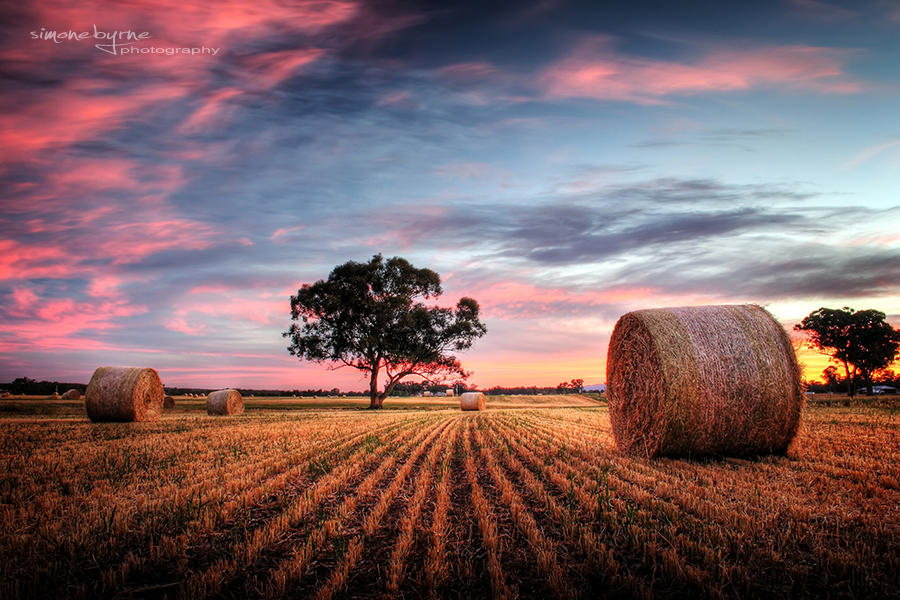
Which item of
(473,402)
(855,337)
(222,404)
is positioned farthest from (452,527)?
(855,337)

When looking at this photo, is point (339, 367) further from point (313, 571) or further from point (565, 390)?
point (565, 390)

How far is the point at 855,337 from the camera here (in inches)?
1852

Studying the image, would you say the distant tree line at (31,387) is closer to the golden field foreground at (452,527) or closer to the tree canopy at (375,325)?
the tree canopy at (375,325)

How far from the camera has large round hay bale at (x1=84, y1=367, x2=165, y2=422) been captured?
1599 centimetres

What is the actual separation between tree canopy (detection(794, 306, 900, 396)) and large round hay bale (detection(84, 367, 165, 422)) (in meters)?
60.7

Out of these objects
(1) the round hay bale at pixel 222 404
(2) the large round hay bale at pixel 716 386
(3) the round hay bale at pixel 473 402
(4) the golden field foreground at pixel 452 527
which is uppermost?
(2) the large round hay bale at pixel 716 386

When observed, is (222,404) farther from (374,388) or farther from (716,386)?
(716,386)

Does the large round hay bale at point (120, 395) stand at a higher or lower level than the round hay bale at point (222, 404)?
higher

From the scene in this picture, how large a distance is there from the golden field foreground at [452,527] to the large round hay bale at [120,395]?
961 centimetres

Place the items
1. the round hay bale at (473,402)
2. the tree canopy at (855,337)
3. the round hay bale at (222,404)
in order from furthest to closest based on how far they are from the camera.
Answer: the tree canopy at (855,337) < the round hay bale at (473,402) < the round hay bale at (222,404)

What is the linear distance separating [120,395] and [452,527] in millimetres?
17491

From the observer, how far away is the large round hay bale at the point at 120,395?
16.0 m

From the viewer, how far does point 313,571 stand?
10.9 ft

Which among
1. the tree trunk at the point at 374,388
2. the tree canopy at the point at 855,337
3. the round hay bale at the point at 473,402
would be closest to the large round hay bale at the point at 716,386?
the round hay bale at the point at 473,402
